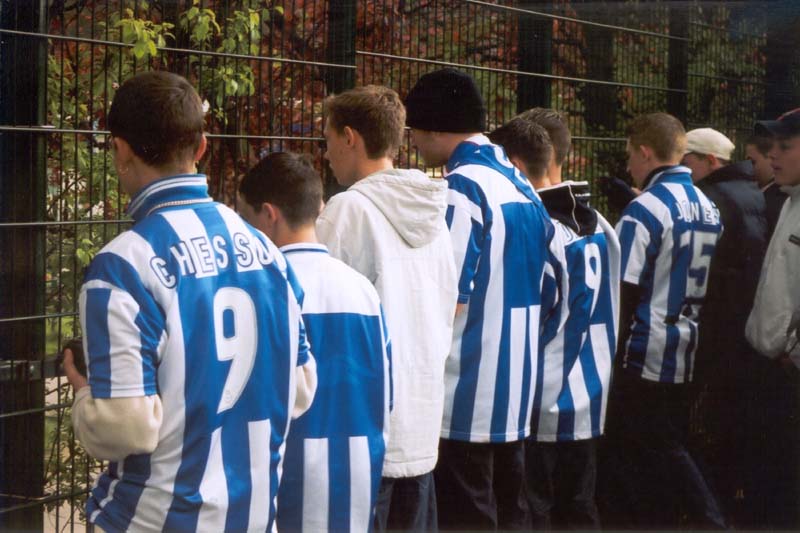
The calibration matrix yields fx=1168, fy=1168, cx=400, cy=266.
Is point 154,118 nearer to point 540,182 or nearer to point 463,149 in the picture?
point 463,149

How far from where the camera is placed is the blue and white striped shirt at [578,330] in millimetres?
5105

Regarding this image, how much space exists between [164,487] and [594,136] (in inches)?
198

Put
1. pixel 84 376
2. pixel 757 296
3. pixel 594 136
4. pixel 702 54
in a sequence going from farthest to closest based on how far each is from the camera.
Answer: pixel 702 54 < pixel 594 136 < pixel 757 296 < pixel 84 376

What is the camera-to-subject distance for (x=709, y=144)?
6.70 metres

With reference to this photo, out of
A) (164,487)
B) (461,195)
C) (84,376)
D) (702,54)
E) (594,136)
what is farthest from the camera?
(702,54)

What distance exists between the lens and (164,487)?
269 centimetres

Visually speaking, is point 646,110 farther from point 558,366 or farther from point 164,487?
point 164,487

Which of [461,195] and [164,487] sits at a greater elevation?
[461,195]

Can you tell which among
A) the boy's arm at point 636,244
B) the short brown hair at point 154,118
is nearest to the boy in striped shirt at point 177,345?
the short brown hair at point 154,118

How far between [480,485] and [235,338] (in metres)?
2.05

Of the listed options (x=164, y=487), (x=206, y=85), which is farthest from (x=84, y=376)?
(x=206, y=85)

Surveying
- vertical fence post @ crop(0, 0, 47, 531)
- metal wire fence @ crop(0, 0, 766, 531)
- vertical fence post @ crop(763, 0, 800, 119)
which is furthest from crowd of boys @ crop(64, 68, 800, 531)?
vertical fence post @ crop(763, 0, 800, 119)

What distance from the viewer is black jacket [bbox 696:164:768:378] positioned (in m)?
6.40

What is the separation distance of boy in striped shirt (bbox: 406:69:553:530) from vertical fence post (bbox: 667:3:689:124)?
3605 millimetres
